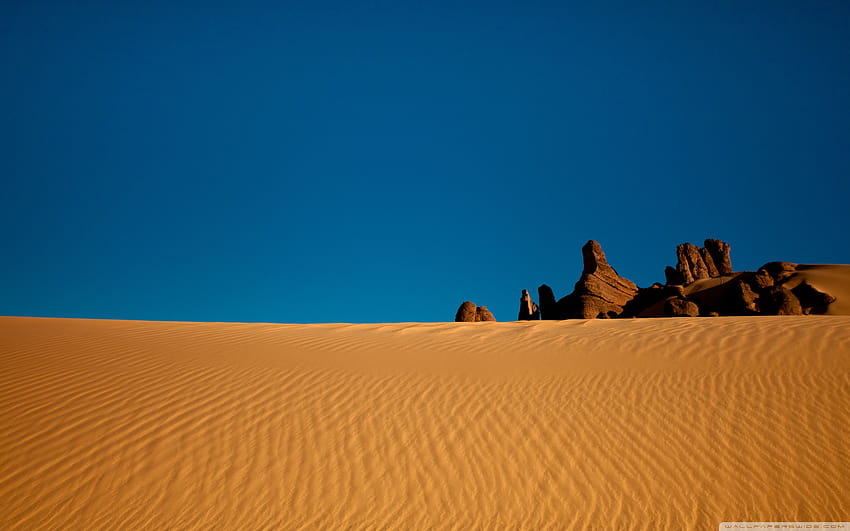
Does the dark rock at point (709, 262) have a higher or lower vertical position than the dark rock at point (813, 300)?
higher

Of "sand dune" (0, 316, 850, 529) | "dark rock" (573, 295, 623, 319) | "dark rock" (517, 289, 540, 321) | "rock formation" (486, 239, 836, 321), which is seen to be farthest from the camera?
"dark rock" (517, 289, 540, 321)

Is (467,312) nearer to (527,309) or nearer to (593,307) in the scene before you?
(593,307)

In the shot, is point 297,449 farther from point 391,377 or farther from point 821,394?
point 821,394

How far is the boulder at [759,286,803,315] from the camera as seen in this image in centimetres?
2545

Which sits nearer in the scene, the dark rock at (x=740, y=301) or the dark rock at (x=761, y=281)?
the dark rock at (x=740, y=301)

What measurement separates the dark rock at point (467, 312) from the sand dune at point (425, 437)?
18.3 metres

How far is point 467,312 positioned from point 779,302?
1565 centimetres

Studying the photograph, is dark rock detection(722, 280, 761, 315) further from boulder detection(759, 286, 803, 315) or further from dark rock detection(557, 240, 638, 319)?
dark rock detection(557, 240, 638, 319)

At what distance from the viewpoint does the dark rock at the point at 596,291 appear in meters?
33.8

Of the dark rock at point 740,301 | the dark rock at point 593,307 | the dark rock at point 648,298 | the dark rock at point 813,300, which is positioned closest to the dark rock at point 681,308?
the dark rock at point 740,301

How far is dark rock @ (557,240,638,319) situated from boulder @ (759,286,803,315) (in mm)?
7847

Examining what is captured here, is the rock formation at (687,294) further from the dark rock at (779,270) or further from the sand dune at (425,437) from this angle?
the sand dune at (425,437)

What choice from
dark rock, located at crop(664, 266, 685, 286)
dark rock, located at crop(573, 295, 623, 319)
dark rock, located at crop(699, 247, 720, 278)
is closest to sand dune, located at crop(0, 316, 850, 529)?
dark rock, located at crop(573, 295, 623, 319)

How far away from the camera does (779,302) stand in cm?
2588
